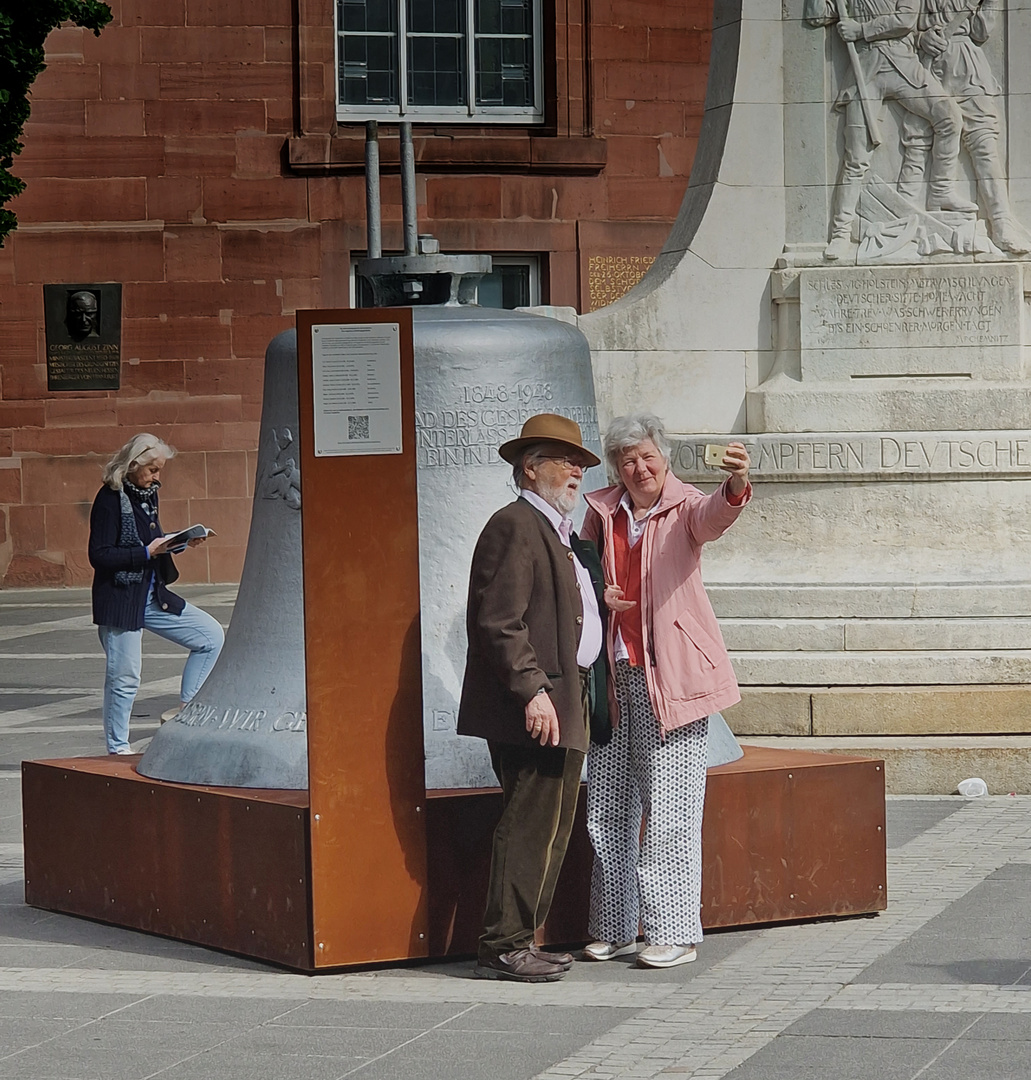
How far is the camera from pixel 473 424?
22.7 feet

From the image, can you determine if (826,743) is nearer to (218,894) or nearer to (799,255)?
(799,255)

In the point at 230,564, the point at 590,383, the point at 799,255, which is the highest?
the point at 799,255

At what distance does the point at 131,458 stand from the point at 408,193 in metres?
3.70

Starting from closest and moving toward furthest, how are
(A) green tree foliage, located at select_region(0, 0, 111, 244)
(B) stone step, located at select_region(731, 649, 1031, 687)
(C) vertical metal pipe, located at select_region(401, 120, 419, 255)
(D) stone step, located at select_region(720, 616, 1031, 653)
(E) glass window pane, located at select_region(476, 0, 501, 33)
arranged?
(C) vertical metal pipe, located at select_region(401, 120, 419, 255), (B) stone step, located at select_region(731, 649, 1031, 687), (D) stone step, located at select_region(720, 616, 1031, 653), (A) green tree foliage, located at select_region(0, 0, 111, 244), (E) glass window pane, located at select_region(476, 0, 501, 33)

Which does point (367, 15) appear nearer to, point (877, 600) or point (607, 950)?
point (877, 600)

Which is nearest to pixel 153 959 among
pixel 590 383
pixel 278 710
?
pixel 278 710

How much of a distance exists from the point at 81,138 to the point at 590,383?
16.2 m

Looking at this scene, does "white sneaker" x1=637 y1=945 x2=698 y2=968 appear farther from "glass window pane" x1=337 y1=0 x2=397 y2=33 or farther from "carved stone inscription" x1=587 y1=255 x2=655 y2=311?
"glass window pane" x1=337 y1=0 x2=397 y2=33

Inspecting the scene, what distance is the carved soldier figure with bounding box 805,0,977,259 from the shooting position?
34.8 ft

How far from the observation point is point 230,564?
72.8ft

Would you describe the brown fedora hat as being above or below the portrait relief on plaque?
below

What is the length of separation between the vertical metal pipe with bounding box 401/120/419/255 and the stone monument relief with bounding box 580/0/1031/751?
11.7ft

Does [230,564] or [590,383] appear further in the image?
[230,564]

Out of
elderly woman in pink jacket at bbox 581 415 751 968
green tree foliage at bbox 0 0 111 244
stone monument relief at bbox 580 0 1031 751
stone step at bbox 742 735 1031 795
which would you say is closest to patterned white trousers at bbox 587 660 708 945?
elderly woman in pink jacket at bbox 581 415 751 968
